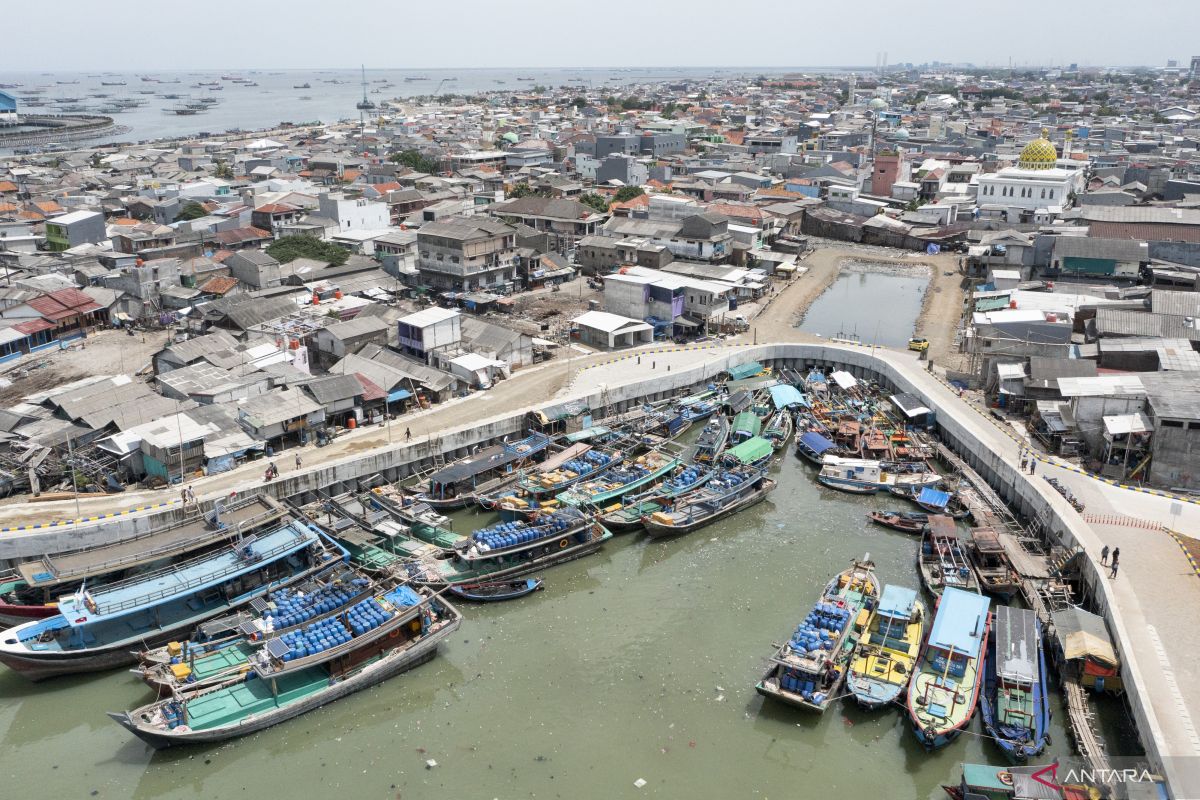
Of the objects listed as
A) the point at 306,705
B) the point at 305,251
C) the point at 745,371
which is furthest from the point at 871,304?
the point at 306,705

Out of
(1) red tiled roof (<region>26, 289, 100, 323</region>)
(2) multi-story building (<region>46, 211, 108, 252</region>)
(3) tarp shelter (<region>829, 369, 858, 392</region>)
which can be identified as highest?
(2) multi-story building (<region>46, 211, 108, 252</region>)

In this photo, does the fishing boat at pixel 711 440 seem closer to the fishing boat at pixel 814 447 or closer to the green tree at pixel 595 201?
the fishing boat at pixel 814 447

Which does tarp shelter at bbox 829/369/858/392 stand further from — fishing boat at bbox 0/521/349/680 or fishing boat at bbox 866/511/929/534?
fishing boat at bbox 0/521/349/680

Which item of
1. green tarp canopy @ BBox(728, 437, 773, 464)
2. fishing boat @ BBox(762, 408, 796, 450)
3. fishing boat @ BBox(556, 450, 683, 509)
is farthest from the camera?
fishing boat @ BBox(762, 408, 796, 450)

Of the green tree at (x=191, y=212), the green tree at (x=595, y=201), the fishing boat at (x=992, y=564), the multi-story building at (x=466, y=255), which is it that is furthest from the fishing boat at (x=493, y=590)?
the green tree at (x=191, y=212)

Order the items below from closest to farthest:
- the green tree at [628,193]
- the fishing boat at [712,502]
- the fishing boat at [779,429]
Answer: the fishing boat at [712,502] < the fishing boat at [779,429] < the green tree at [628,193]

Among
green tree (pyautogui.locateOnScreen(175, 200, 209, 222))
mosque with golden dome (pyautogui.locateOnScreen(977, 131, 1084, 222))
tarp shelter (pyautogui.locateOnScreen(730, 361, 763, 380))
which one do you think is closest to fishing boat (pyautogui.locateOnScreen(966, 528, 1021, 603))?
tarp shelter (pyautogui.locateOnScreen(730, 361, 763, 380))

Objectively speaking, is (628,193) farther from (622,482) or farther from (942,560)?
(942,560)
